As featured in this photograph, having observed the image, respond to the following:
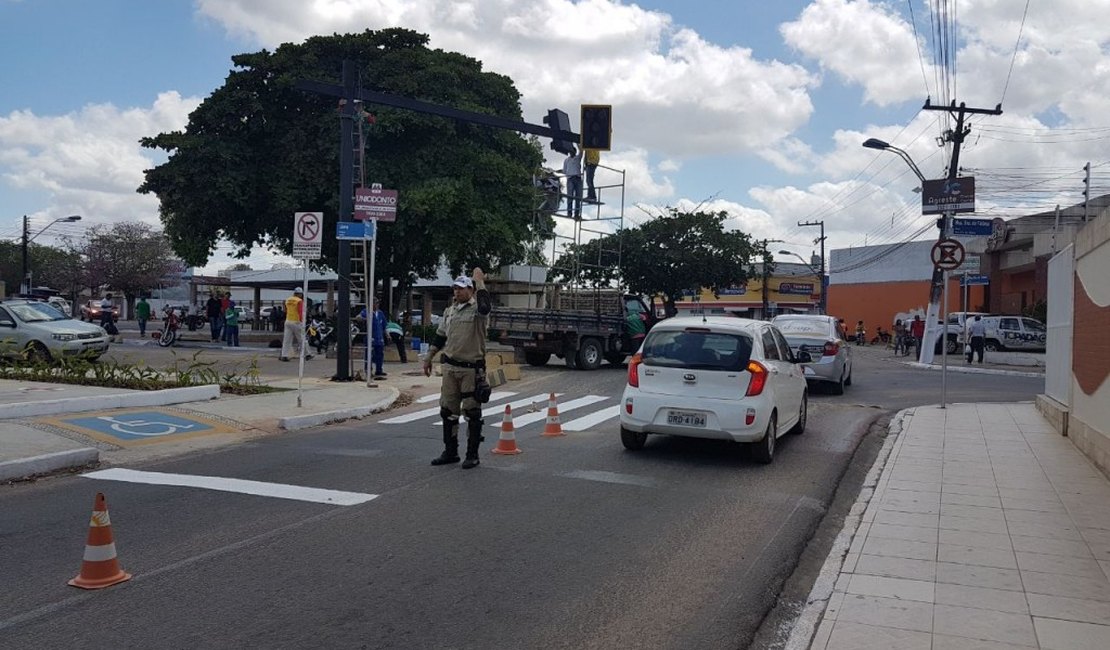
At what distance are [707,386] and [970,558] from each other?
12.3 feet

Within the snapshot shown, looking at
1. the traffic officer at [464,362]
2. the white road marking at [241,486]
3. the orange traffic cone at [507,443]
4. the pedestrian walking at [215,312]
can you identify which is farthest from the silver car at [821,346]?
the pedestrian walking at [215,312]

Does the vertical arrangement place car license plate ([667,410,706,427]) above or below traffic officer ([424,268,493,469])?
below

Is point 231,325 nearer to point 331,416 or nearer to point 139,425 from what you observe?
point 331,416

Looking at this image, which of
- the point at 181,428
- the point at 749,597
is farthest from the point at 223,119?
the point at 749,597

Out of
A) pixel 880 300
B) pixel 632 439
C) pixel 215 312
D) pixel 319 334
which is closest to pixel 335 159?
pixel 319 334

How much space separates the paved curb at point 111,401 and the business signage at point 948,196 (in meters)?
22.1

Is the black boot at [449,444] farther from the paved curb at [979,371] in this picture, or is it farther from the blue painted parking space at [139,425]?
the paved curb at [979,371]

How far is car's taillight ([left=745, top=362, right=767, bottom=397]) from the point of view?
9.20 metres

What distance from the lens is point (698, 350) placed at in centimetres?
958

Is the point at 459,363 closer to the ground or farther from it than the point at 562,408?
farther from it

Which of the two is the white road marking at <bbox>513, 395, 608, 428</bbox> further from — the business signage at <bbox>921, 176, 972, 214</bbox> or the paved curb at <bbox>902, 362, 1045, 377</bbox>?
the business signage at <bbox>921, 176, 972, 214</bbox>

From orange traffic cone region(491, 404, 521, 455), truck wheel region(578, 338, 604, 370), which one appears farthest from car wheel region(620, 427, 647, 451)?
truck wheel region(578, 338, 604, 370)

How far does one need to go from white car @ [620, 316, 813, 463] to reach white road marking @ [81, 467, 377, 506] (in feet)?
11.2

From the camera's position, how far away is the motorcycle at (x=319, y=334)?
975 inches
